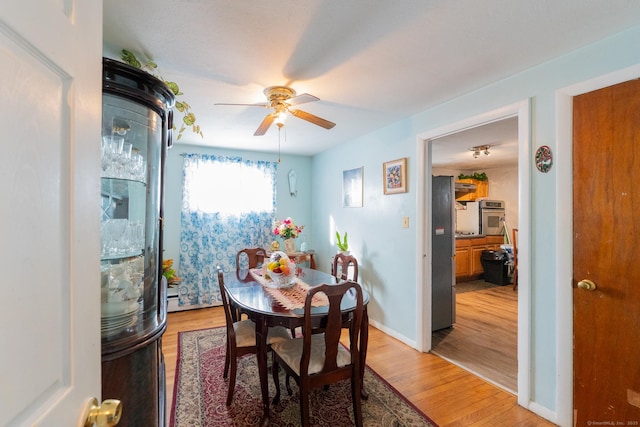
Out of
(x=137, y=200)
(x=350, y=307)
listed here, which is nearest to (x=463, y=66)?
(x=350, y=307)

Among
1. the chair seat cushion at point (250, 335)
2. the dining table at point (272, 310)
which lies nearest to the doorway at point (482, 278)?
the dining table at point (272, 310)

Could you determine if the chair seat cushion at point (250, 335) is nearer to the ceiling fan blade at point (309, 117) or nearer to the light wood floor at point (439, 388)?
the light wood floor at point (439, 388)

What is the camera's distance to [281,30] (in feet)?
5.17

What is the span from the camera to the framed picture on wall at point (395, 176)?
305 cm

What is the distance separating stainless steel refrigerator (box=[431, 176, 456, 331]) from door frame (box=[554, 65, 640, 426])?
1436mm

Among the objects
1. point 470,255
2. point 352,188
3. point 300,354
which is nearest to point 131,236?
point 300,354

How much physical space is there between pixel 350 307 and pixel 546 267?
1.33 meters

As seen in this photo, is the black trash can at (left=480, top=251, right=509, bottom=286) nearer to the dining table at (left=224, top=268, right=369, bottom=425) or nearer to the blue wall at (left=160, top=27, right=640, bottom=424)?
the blue wall at (left=160, top=27, right=640, bottom=424)

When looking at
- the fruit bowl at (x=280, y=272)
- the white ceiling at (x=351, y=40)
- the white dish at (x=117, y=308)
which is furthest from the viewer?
the fruit bowl at (x=280, y=272)

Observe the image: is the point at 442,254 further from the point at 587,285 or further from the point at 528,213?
the point at 587,285

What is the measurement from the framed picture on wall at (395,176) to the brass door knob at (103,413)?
2813mm

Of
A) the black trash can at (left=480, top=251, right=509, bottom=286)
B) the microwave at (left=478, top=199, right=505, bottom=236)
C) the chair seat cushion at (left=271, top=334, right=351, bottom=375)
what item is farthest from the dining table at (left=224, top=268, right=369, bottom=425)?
the microwave at (left=478, top=199, right=505, bottom=236)

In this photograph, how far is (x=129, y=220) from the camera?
4.09 ft

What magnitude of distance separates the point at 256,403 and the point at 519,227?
2.23 metres
